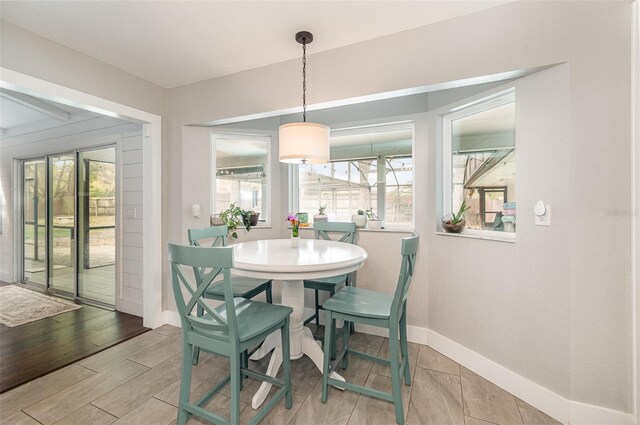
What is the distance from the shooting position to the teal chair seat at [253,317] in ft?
4.93

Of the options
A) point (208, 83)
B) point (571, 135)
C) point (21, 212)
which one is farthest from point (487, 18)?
point (21, 212)

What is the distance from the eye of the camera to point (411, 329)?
2.60 meters

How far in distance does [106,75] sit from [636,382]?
4.26 metres

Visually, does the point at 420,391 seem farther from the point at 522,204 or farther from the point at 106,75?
the point at 106,75

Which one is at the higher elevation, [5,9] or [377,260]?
[5,9]

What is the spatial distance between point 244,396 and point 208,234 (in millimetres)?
1352

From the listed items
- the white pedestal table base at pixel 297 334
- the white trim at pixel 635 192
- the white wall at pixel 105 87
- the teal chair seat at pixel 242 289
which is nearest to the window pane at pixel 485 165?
the white trim at pixel 635 192

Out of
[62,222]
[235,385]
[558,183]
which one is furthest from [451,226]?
[62,222]

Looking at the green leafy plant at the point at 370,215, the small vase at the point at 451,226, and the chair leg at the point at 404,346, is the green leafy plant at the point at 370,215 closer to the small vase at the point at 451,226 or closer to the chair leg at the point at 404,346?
the small vase at the point at 451,226

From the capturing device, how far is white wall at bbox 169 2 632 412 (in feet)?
4.97

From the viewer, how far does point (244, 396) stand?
1862 millimetres

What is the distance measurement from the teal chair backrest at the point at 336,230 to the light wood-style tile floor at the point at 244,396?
108 centimetres

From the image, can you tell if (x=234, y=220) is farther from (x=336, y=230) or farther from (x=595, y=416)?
(x=595, y=416)

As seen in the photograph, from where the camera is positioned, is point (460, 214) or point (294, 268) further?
point (460, 214)
